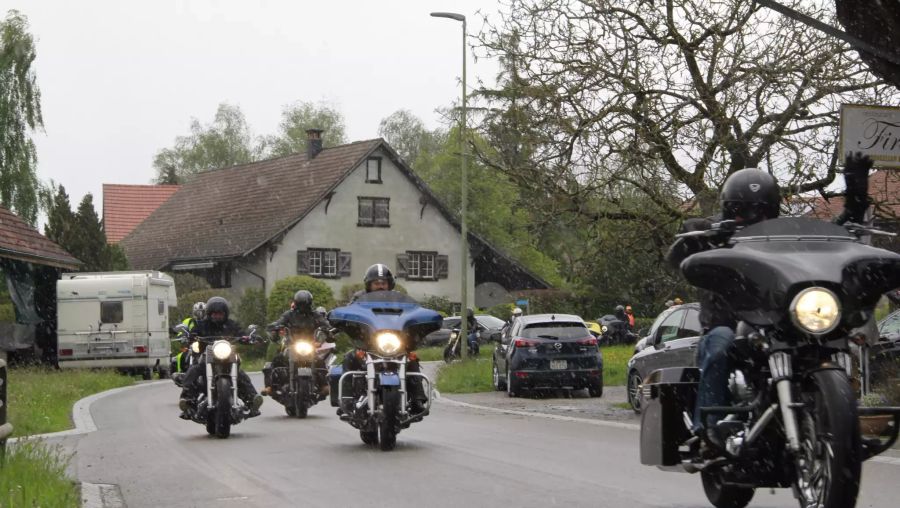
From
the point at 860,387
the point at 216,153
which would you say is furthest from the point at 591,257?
the point at 216,153

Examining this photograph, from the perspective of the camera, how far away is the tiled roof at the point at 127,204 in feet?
255

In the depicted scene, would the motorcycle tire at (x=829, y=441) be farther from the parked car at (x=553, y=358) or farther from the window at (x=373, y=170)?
the window at (x=373, y=170)

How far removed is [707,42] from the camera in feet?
63.4

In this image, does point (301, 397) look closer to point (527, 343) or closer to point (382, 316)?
point (382, 316)

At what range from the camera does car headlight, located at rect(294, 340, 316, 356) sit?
18.3m

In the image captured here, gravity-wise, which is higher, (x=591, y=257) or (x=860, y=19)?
(x=860, y=19)

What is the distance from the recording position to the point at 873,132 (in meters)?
13.5

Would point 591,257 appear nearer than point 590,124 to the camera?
No

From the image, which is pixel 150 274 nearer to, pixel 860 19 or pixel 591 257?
pixel 591 257

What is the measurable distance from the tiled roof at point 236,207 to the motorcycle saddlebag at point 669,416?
164 ft

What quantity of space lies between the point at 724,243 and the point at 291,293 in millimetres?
45407

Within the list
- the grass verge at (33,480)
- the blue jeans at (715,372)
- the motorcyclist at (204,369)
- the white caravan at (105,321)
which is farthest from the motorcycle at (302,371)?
the white caravan at (105,321)

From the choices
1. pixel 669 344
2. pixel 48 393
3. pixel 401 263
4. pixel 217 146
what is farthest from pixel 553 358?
pixel 217 146

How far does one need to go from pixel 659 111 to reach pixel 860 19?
5.26 m
